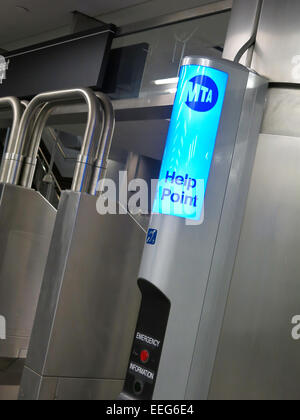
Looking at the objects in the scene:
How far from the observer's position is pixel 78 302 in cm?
268

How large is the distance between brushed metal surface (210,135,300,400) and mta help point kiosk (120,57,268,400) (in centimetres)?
5

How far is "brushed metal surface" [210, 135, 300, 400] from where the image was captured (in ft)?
7.55

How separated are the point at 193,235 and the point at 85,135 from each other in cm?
81

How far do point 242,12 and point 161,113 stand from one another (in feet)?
4.70

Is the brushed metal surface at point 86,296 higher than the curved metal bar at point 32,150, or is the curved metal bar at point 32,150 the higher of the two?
the curved metal bar at point 32,150

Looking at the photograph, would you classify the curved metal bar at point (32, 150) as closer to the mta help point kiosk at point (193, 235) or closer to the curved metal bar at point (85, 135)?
the curved metal bar at point (85, 135)

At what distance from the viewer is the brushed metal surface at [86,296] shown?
2.63 metres

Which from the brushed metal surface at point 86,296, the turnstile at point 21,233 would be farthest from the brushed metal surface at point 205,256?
the turnstile at point 21,233

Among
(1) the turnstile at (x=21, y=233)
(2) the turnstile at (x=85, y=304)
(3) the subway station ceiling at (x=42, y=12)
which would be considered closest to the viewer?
(2) the turnstile at (x=85, y=304)

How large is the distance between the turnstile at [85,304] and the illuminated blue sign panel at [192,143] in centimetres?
46

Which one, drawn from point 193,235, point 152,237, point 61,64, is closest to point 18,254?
point 152,237

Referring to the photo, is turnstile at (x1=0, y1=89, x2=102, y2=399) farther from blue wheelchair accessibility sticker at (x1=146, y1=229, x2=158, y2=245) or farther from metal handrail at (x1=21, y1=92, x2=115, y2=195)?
blue wheelchair accessibility sticker at (x1=146, y1=229, x2=158, y2=245)

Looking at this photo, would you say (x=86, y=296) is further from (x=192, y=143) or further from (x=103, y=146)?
(x=192, y=143)
